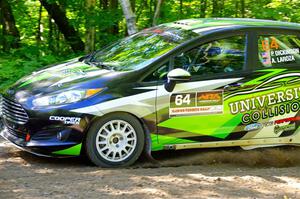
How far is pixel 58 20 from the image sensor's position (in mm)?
14445

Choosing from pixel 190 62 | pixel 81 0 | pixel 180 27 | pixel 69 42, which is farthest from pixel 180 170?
pixel 69 42

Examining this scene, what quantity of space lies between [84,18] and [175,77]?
6.44 m

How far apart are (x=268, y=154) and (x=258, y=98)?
815 millimetres

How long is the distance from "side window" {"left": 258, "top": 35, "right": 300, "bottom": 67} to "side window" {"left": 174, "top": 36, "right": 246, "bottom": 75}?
265 mm

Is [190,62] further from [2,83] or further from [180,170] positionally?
[2,83]

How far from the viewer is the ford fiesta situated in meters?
5.72

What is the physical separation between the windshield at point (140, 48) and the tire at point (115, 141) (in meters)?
0.70

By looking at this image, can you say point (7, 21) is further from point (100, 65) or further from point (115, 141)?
point (115, 141)

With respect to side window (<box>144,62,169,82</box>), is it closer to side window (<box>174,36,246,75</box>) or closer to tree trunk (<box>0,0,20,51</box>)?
side window (<box>174,36,246,75</box>)

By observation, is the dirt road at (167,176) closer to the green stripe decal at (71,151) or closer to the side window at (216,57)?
the green stripe decal at (71,151)

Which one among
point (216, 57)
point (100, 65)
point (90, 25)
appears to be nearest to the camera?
point (216, 57)

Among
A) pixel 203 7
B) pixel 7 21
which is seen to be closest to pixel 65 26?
pixel 7 21

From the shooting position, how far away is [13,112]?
5949mm

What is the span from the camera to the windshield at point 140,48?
20.4 ft
